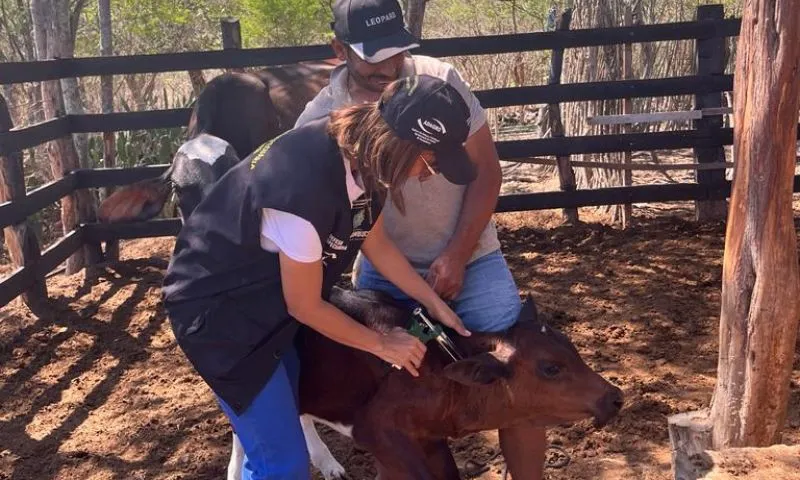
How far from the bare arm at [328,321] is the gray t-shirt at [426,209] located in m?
0.54

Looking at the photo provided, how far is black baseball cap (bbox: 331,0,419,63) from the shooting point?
11.0 feet

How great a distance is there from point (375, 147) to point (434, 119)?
16cm

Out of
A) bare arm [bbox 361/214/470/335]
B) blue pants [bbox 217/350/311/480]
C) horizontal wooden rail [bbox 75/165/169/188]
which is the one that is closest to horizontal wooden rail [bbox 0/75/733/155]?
horizontal wooden rail [bbox 75/165/169/188]

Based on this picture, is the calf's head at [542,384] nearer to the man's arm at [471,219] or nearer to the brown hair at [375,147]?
the man's arm at [471,219]

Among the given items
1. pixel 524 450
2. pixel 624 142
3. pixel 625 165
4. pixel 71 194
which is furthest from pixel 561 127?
pixel 524 450

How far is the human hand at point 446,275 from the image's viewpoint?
129 inches

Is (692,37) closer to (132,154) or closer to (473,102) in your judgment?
(473,102)

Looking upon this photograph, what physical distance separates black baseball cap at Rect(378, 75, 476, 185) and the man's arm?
628 millimetres

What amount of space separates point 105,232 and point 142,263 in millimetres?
402

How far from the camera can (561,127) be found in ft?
26.2

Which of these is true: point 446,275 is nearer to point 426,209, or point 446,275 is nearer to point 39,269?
point 426,209

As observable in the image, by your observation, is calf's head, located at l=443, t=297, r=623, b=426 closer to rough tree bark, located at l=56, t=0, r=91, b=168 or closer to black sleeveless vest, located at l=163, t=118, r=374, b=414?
black sleeveless vest, located at l=163, t=118, r=374, b=414

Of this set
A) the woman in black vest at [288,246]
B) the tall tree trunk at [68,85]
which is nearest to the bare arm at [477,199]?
the woman in black vest at [288,246]

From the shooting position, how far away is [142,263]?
765cm
